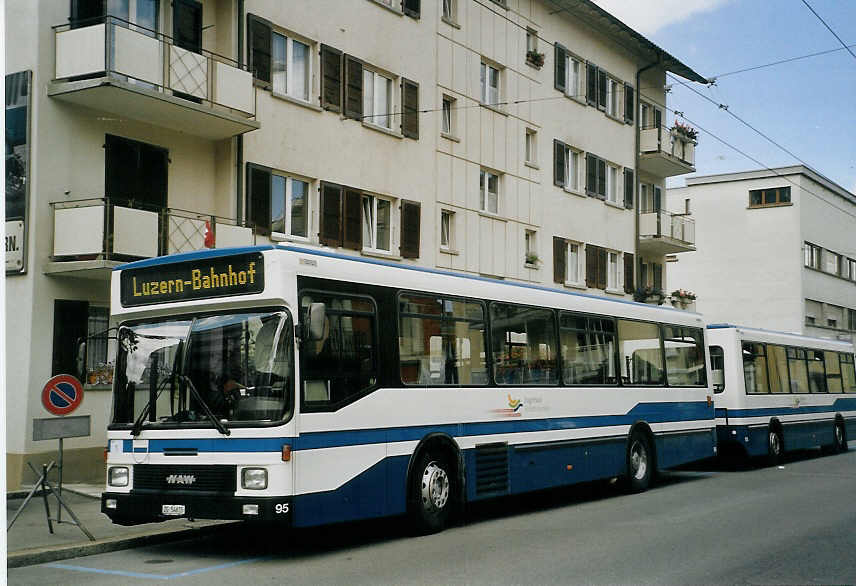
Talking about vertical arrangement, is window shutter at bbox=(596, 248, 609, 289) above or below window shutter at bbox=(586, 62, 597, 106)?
below

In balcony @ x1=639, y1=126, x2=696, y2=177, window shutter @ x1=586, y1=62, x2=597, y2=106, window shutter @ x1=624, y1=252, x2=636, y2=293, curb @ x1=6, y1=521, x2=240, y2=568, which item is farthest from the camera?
balcony @ x1=639, y1=126, x2=696, y2=177

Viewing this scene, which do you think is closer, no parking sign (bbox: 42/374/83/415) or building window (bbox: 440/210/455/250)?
no parking sign (bbox: 42/374/83/415)

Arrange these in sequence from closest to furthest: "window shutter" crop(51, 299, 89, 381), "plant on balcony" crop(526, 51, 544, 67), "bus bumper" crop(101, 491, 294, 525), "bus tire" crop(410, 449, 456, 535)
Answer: "bus bumper" crop(101, 491, 294, 525) < "bus tire" crop(410, 449, 456, 535) < "window shutter" crop(51, 299, 89, 381) < "plant on balcony" crop(526, 51, 544, 67)

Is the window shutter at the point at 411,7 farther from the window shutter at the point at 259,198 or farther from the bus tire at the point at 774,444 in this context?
the bus tire at the point at 774,444

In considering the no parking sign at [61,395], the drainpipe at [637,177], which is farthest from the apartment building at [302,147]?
the no parking sign at [61,395]

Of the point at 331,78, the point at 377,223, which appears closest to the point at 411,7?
the point at 331,78

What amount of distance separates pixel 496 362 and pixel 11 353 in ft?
27.1

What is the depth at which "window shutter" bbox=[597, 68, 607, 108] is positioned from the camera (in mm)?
34466

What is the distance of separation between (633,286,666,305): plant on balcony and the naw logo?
2346cm

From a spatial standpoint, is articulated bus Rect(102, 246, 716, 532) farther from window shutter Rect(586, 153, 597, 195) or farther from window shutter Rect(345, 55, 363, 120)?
window shutter Rect(586, 153, 597, 195)

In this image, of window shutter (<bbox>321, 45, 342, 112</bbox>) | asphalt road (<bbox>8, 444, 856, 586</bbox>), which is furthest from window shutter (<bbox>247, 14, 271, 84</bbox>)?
asphalt road (<bbox>8, 444, 856, 586</bbox>)

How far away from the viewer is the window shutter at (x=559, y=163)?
31375 mm

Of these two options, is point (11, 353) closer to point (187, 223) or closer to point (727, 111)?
point (187, 223)

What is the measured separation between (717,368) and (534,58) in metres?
12.9
